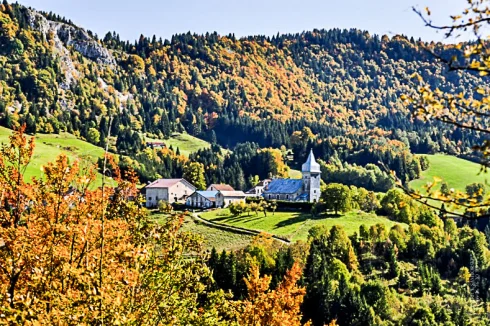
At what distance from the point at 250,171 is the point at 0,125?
7910 cm

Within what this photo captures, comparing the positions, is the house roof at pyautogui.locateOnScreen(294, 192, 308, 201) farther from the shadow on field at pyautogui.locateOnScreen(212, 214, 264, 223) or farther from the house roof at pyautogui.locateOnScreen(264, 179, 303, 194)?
the shadow on field at pyautogui.locateOnScreen(212, 214, 264, 223)

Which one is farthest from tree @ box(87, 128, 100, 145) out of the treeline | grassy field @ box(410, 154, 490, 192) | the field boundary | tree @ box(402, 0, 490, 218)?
tree @ box(402, 0, 490, 218)

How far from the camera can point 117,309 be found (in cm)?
1135

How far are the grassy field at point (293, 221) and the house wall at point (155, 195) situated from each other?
18601 millimetres

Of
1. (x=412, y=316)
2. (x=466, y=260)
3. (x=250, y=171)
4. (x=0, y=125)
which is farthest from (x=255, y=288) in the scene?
(x=0, y=125)

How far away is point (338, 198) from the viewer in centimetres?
10406

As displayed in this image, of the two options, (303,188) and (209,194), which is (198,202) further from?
(303,188)

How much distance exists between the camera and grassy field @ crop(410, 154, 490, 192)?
507ft

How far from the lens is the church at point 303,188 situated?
128250 millimetres

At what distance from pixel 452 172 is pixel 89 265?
16706cm

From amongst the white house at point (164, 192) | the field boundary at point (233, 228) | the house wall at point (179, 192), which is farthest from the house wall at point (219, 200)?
the field boundary at point (233, 228)

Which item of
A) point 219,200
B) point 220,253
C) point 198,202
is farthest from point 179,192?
point 220,253

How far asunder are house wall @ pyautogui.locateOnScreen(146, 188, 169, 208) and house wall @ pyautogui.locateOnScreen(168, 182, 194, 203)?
1230 mm

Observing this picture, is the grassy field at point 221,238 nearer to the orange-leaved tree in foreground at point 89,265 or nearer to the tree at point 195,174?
the tree at point 195,174
